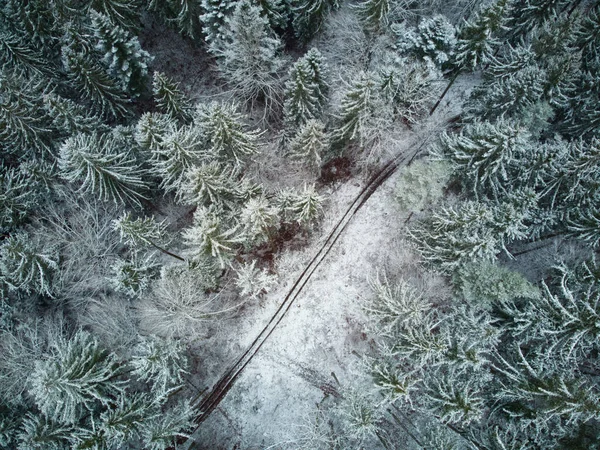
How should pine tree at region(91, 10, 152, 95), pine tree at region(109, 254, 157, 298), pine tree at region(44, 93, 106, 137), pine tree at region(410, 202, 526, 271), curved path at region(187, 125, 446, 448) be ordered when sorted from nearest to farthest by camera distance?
pine tree at region(410, 202, 526, 271) → pine tree at region(109, 254, 157, 298) → pine tree at region(44, 93, 106, 137) → pine tree at region(91, 10, 152, 95) → curved path at region(187, 125, 446, 448)

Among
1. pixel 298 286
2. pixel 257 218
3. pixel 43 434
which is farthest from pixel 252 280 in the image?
pixel 43 434

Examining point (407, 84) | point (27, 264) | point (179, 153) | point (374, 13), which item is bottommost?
point (27, 264)

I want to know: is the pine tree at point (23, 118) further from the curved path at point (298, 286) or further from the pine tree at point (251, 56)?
the curved path at point (298, 286)

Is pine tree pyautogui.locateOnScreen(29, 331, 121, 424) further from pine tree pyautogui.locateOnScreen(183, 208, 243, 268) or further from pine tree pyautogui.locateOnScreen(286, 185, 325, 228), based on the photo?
pine tree pyautogui.locateOnScreen(286, 185, 325, 228)

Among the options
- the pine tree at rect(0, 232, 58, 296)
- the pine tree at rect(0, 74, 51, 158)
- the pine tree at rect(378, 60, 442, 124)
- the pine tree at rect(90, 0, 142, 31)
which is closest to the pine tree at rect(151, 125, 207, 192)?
the pine tree at rect(0, 74, 51, 158)

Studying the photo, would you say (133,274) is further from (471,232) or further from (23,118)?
(471,232)

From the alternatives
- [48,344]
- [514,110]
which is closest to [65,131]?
[48,344]
